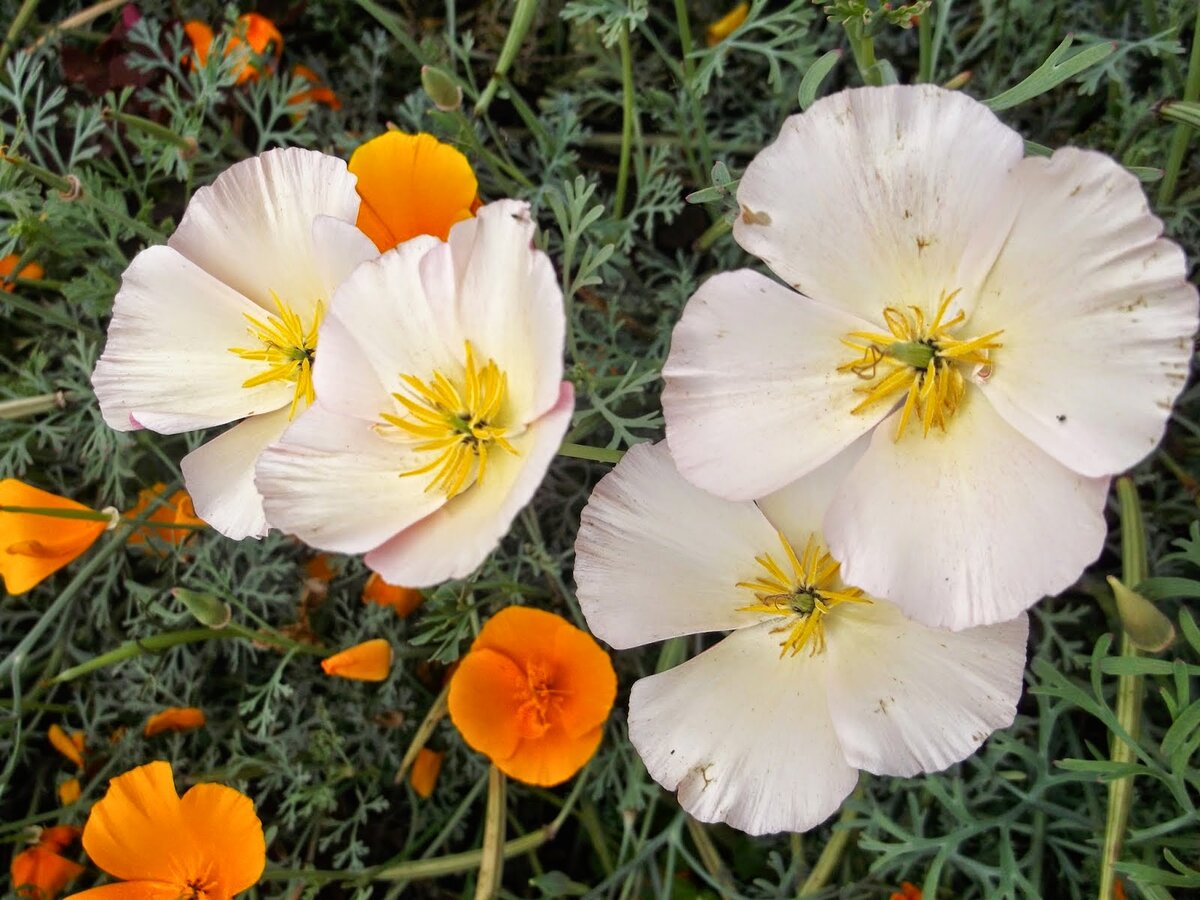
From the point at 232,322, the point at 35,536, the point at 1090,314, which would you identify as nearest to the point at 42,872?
the point at 35,536

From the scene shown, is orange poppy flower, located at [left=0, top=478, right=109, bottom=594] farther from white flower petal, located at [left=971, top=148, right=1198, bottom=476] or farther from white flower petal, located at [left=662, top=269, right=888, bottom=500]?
white flower petal, located at [left=971, top=148, right=1198, bottom=476]

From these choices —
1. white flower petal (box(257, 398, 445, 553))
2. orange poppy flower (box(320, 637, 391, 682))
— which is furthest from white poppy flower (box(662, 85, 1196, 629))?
orange poppy flower (box(320, 637, 391, 682))

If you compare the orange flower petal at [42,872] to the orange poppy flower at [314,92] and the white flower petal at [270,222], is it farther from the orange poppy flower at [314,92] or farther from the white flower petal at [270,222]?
the orange poppy flower at [314,92]

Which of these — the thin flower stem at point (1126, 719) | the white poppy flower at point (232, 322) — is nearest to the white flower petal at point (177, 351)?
the white poppy flower at point (232, 322)

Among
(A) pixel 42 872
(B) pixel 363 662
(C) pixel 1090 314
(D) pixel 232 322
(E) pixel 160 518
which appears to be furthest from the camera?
(E) pixel 160 518

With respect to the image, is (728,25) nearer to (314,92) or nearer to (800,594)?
(314,92)

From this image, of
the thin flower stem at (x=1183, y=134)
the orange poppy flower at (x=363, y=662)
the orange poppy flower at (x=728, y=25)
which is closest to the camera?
the thin flower stem at (x=1183, y=134)
